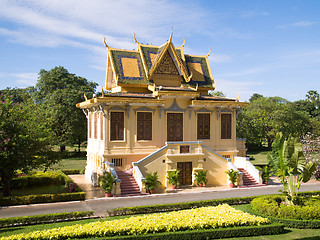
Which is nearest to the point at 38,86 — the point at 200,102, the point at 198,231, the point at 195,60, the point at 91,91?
the point at 91,91

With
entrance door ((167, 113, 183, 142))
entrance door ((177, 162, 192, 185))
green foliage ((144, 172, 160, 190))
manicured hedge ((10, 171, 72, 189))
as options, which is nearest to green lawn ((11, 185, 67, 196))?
manicured hedge ((10, 171, 72, 189))

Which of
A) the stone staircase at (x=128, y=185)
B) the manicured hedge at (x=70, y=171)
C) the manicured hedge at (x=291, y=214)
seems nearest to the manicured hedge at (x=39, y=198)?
the stone staircase at (x=128, y=185)

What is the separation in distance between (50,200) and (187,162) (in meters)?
10.4

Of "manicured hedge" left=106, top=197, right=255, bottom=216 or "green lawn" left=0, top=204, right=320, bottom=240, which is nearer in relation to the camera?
"green lawn" left=0, top=204, right=320, bottom=240

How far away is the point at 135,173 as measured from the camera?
78.7ft

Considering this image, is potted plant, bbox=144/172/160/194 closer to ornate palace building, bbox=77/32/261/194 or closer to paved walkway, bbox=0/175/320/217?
ornate palace building, bbox=77/32/261/194

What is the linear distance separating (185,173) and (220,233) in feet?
38.1

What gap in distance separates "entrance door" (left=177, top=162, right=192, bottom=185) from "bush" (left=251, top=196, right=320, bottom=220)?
321 inches

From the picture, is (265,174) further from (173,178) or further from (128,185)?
(128,185)

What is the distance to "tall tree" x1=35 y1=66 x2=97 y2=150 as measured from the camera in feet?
149

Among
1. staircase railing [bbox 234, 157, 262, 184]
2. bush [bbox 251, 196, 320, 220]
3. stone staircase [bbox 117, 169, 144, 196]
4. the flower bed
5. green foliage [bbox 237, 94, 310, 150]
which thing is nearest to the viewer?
the flower bed

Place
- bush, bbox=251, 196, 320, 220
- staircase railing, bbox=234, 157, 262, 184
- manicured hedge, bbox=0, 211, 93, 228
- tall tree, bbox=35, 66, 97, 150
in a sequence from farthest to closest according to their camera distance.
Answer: tall tree, bbox=35, 66, 97, 150
staircase railing, bbox=234, 157, 262, 184
bush, bbox=251, 196, 320, 220
manicured hedge, bbox=0, 211, 93, 228

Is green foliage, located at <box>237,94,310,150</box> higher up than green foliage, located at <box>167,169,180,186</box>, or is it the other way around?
green foliage, located at <box>237,94,310,150</box>

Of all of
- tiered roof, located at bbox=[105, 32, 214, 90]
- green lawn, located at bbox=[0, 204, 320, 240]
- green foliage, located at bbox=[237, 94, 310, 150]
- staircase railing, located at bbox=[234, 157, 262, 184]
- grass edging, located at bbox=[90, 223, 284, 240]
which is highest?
tiered roof, located at bbox=[105, 32, 214, 90]
